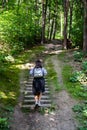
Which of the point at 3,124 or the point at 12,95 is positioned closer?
the point at 3,124

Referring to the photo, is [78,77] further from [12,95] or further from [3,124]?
[3,124]

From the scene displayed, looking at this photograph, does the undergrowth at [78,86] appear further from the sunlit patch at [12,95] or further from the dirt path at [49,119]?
the sunlit patch at [12,95]

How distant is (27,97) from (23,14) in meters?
19.9

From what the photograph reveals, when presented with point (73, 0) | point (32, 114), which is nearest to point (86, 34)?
point (32, 114)

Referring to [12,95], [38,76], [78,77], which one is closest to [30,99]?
[12,95]

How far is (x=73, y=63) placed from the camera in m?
24.2

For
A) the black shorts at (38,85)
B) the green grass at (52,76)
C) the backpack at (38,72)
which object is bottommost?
the green grass at (52,76)

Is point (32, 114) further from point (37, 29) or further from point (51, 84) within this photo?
point (37, 29)

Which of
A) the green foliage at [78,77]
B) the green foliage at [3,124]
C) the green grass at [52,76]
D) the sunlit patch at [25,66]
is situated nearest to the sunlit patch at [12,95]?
the green grass at [52,76]

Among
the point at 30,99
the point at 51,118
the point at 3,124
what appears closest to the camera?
the point at 3,124

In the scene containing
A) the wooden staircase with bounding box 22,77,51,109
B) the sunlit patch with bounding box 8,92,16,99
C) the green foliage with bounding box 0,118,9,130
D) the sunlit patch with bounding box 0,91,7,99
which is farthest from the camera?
the sunlit patch with bounding box 8,92,16,99

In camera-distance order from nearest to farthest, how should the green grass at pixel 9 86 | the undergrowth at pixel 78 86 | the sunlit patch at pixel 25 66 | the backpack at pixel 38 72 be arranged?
the green grass at pixel 9 86 → the undergrowth at pixel 78 86 → the backpack at pixel 38 72 → the sunlit patch at pixel 25 66

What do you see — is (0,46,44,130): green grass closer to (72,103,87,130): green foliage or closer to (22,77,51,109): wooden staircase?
(22,77,51,109): wooden staircase

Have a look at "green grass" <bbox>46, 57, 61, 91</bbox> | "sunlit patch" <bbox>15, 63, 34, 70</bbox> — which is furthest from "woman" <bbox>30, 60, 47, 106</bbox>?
"sunlit patch" <bbox>15, 63, 34, 70</bbox>
